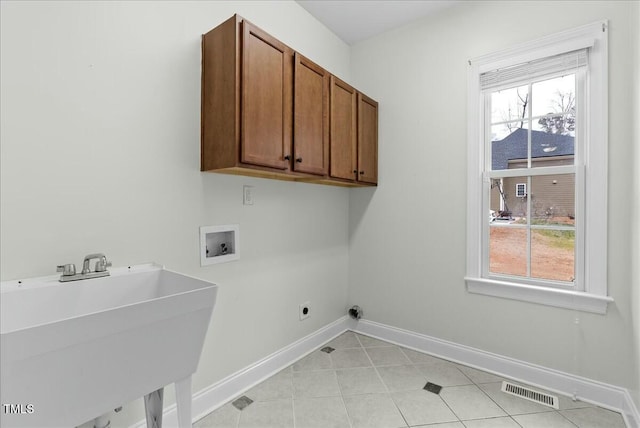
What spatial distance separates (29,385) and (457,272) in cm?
240

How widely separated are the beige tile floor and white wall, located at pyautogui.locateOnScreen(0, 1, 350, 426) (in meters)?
0.26

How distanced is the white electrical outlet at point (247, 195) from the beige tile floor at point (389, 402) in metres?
1.20

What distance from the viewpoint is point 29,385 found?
30.5 inches

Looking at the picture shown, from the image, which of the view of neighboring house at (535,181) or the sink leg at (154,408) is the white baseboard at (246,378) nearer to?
the sink leg at (154,408)

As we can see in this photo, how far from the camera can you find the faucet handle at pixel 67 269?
1155 mm

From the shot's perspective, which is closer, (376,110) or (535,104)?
(535,104)

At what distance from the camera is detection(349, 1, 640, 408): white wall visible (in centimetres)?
178

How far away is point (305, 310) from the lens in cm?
246

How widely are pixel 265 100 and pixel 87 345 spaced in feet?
4.40

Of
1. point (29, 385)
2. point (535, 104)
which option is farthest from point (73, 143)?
point (535, 104)

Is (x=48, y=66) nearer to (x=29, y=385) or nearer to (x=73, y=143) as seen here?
(x=73, y=143)

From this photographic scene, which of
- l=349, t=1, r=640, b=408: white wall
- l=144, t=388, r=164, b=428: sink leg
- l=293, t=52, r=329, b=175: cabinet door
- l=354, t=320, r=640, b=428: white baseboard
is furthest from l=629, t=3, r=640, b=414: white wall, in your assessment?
l=144, t=388, r=164, b=428: sink leg

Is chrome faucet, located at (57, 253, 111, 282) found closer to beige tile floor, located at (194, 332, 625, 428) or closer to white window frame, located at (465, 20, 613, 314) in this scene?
beige tile floor, located at (194, 332, 625, 428)

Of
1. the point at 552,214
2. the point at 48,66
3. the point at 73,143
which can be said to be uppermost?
the point at 48,66
